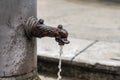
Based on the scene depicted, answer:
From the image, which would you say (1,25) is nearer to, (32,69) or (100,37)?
(32,69)

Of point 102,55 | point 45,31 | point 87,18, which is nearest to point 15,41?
point 45,31

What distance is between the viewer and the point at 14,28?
1634 millimetres

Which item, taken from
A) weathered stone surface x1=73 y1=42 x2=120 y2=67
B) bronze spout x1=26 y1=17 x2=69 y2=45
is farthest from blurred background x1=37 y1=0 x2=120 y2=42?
bronze spout x1=26 y1=17 x2=69 y2=45

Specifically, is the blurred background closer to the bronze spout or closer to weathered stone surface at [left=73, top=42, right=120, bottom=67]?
weathered stone surface at [left=73, top=42, right=120, bottom=67]

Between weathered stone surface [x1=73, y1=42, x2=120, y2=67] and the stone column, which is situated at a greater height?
the stone column

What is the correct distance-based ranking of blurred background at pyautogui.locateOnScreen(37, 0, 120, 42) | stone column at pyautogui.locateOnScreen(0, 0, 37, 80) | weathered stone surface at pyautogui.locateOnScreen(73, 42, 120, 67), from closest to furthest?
stone column at pyautogui.locateOnScreen(0, 0, 37, 80)
weathered stone surface at pyautogui.locateOnScreen(73, 42, 120, 67)
blurred background at pyautogui.locateOnScreen(37, 0, 120, 42)

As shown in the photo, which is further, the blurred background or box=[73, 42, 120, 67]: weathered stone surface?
the blurred background

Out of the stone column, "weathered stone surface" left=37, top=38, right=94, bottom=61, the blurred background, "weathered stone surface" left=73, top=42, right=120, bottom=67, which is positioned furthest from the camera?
the blurred background

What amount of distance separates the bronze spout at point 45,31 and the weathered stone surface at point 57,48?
550mm

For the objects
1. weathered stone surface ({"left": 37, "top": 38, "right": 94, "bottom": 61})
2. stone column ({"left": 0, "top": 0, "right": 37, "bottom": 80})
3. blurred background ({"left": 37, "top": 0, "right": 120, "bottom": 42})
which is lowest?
blurred background ({"left": 37, "top": 0, "right": 120, "bottom": 42})

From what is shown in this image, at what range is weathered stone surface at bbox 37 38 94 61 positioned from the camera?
7.48 ft

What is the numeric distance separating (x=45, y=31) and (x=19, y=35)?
4.8 inches

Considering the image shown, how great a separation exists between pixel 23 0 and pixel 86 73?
0.75 meters

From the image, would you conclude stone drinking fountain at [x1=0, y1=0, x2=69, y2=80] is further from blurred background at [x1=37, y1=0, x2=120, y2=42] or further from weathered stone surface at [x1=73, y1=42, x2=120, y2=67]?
blurred background at [x1=37, y1=0, x2=120, y2=42]
